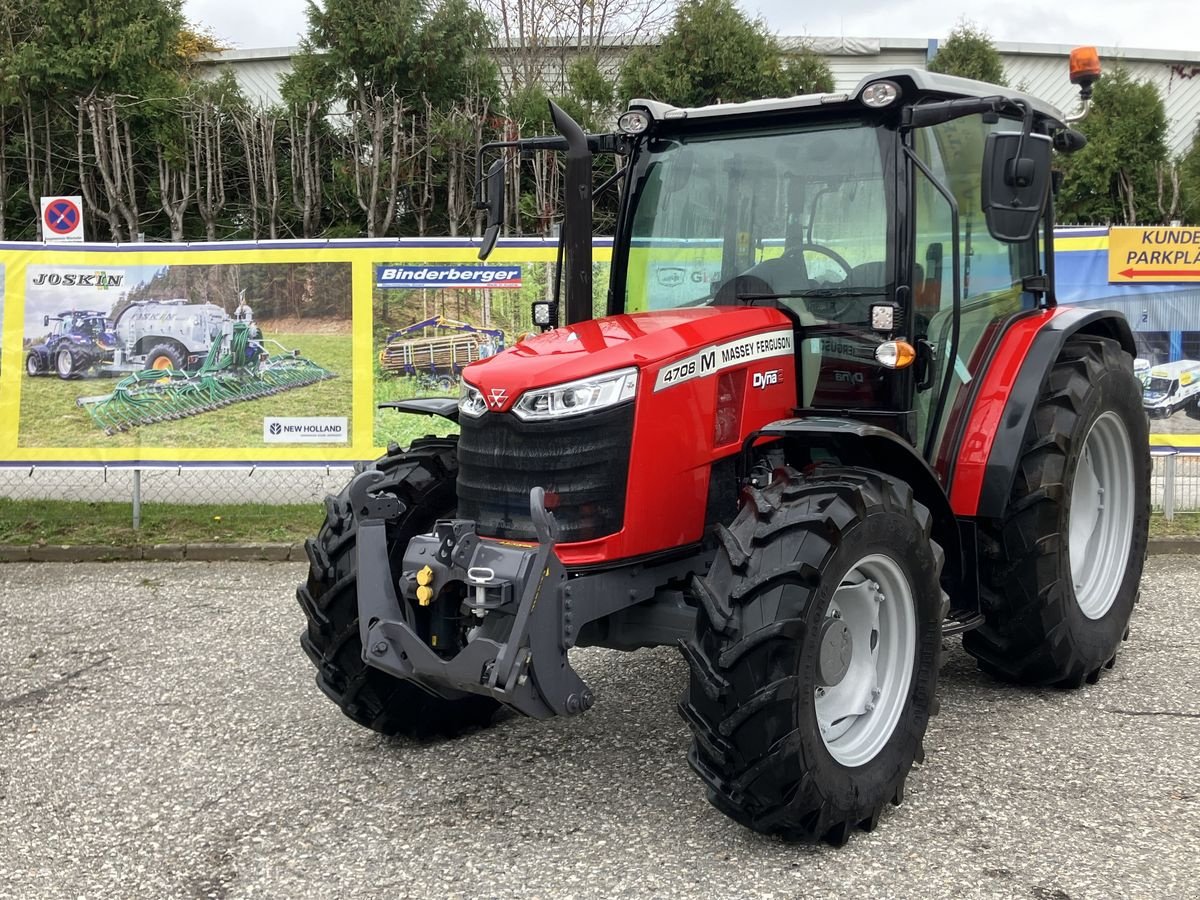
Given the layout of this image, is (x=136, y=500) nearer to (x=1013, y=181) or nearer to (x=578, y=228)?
(x=578, y=228)

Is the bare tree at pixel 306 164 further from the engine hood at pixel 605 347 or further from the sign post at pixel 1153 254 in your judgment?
the engine hood at pixel 605 347

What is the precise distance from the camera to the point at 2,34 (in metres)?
17.1

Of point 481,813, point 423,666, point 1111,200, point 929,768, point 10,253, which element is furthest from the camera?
point 1111,200

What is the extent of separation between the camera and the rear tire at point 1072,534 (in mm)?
4691

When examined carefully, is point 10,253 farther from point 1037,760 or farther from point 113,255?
point 1037,760

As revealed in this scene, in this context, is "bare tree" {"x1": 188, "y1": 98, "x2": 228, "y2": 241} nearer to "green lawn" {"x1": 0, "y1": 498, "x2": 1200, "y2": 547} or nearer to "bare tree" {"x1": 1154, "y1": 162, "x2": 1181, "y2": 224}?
"green lawn" {"x1": 0, "y1": 498, "x2": 1200, "y2": 547}

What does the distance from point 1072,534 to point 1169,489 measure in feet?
12.2

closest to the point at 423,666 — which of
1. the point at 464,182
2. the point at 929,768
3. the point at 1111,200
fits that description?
the point at 929,768

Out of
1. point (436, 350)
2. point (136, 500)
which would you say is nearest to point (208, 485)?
point (136, 500)

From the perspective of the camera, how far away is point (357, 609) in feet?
14.3

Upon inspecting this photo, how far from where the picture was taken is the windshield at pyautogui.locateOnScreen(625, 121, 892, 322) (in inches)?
171

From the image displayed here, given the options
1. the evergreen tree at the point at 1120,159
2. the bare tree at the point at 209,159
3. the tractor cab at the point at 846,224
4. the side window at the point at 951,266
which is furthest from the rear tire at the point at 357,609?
the evergreen tree at the point at 1120,159

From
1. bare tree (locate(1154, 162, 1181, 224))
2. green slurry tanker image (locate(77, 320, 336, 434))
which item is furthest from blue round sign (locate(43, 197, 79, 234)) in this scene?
bare tree (locate(1154, 162, 1181, 224))

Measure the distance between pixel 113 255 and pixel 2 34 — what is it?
10.8 meters
